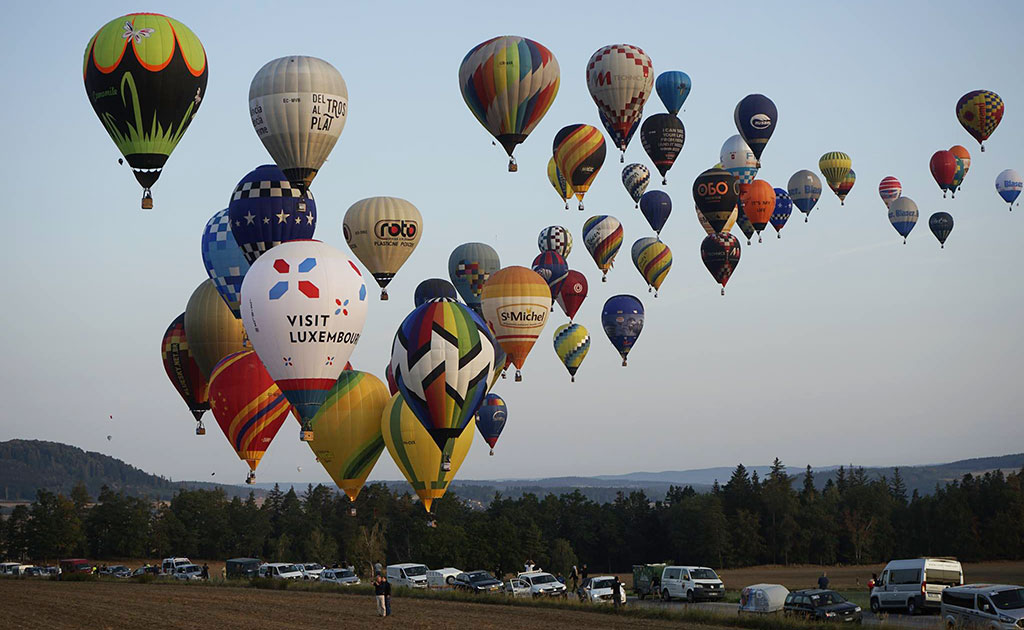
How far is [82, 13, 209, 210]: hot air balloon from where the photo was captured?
1464 inches

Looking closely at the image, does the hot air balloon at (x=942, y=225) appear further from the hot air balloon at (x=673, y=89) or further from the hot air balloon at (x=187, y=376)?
the hot air balloon at (x=187, y=376)

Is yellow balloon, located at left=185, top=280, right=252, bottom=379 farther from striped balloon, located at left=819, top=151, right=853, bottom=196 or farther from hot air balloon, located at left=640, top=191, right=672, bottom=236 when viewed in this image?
striped balloon, located at left=819, top=151, right=853, bottom=196

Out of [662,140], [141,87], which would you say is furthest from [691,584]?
[662,140]

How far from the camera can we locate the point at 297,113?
4197cm

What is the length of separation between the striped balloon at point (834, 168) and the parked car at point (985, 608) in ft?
198

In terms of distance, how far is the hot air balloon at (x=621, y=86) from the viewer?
58.8 meters

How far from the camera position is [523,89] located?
49.0m

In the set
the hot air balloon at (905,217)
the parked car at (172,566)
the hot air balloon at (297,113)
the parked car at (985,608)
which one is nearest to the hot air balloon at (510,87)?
the hot air balloon at (297,113)

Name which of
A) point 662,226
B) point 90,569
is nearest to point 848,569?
point 662,226

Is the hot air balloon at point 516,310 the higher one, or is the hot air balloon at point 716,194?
the hot air balloon at point 716,194

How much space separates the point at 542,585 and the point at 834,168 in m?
50.3

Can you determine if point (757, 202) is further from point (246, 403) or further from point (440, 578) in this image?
point (246, 403)

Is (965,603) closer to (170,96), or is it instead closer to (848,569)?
(170,96)

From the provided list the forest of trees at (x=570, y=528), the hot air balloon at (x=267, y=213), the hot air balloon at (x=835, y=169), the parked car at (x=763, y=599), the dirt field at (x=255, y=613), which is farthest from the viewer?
the forest of trees at (x=570, y=528)
